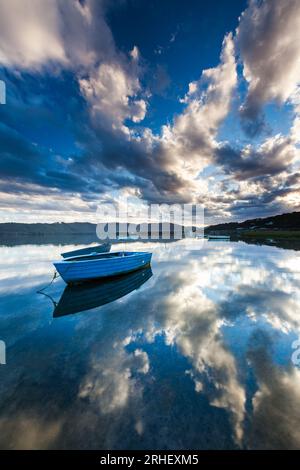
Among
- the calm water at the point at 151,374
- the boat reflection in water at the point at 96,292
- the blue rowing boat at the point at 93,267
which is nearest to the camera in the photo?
the calm water at the point at 151,374

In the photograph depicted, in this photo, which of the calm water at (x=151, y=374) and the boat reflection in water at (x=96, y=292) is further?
the boat reflection in water at (x=96, y=292)

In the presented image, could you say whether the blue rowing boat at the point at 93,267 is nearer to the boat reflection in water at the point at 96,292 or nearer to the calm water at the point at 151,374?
the boat reflection in water at the point at 96,292

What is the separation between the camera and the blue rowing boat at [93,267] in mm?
13370

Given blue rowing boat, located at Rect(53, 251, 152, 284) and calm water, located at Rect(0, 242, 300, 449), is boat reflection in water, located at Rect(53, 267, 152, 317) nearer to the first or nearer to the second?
calm water, located at Rect(0, 242, 300, 449)

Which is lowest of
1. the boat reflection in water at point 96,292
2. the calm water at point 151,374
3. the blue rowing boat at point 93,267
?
the boat reflection in water at point 96,292

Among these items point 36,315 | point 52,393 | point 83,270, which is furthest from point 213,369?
point 83,270

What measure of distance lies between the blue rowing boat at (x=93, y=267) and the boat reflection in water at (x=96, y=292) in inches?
24.5

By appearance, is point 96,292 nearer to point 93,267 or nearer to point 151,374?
point 93,267

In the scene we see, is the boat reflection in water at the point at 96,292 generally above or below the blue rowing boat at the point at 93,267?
below

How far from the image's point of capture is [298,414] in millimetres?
3887

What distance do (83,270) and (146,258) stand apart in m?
7.43

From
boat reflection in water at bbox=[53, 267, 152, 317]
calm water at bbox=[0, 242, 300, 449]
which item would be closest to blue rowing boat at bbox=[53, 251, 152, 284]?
boat reflection in water at bbox=[53, 267, 152, 317]

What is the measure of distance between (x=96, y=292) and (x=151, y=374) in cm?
878

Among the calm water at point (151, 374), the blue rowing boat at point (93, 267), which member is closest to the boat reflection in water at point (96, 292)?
the calm water at point (151, 374)
